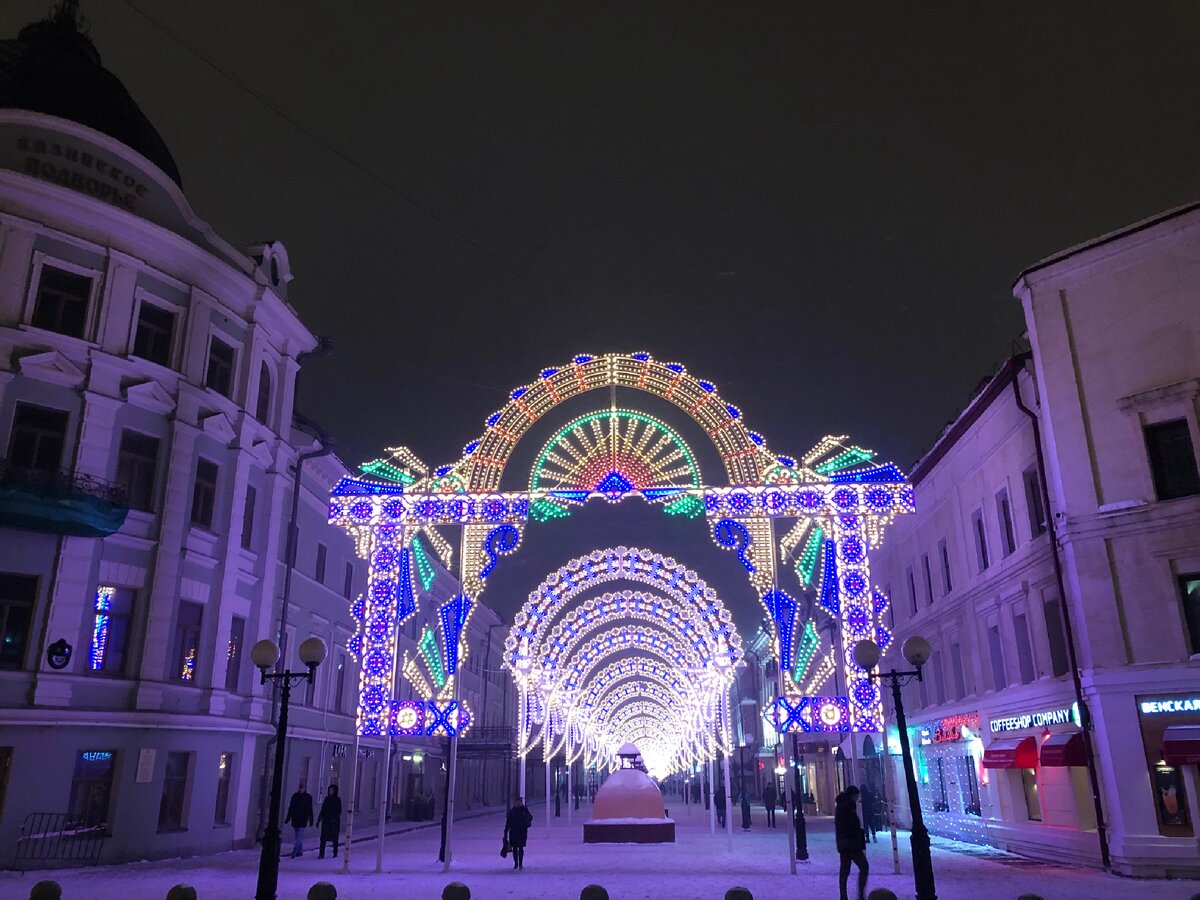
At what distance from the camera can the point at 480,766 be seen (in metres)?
66.1

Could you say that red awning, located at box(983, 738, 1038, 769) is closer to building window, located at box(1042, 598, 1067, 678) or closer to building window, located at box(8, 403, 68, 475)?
building window, located at box(1042, 598, 1067, 678)

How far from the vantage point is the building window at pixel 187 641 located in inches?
872

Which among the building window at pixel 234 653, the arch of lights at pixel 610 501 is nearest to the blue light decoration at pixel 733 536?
the arch of lights at pixel 610 501

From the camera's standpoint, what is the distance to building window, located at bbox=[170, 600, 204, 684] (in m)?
22.1

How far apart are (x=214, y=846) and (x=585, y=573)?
1313 centimetres

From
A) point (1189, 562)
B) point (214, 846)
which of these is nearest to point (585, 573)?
point (214, 846)

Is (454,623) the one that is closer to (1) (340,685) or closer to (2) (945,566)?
(1) (340,685)

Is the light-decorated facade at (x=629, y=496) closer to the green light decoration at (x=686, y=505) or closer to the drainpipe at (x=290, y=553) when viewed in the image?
the green light decoration at (x=686, y=505)

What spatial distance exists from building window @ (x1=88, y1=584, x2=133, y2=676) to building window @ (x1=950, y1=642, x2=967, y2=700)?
76.0 ft

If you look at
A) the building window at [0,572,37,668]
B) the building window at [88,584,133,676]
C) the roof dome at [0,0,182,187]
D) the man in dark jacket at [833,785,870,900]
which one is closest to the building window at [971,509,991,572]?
the man in dark jacket at [833,785,870,900]

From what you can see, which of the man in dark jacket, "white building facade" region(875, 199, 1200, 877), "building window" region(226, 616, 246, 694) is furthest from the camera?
"building window" region(226, 616, 246, 694)

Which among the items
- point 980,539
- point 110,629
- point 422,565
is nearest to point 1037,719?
point 980,539

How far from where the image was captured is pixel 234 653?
24.3 meters

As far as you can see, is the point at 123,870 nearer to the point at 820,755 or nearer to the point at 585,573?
the point at 585,573
